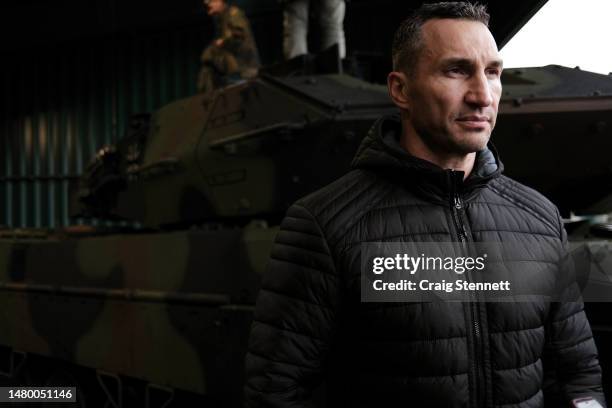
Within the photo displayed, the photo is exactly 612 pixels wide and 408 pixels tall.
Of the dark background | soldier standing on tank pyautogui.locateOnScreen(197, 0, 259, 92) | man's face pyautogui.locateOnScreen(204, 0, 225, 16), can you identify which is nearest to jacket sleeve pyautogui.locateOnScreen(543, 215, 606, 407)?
soldier standing on tank pyautogui.locateOnScreen(197, 0, 259, 92)

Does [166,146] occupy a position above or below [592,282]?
above

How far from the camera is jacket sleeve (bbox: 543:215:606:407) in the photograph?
5.52 feet

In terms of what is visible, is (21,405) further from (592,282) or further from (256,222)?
(592,282)

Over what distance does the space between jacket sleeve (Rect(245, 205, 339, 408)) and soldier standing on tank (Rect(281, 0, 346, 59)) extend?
4.24 meters

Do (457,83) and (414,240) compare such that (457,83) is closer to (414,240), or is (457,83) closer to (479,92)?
(479,92)

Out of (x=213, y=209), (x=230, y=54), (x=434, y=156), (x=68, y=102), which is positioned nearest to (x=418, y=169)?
(x=434, y=156)

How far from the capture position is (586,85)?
368 cm

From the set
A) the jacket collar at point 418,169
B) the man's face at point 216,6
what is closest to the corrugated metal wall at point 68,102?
the man's face at point 216,6

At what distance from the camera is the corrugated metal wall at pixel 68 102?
11.2m

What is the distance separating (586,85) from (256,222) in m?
1.84

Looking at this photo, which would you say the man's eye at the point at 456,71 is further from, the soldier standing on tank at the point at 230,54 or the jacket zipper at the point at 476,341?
the soldier standing on tank at the point at 230,54

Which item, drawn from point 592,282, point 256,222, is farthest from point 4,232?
point 592,282

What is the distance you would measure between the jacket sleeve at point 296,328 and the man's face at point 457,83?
1.15 ft

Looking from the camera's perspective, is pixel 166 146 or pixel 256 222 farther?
pixel 166 146
